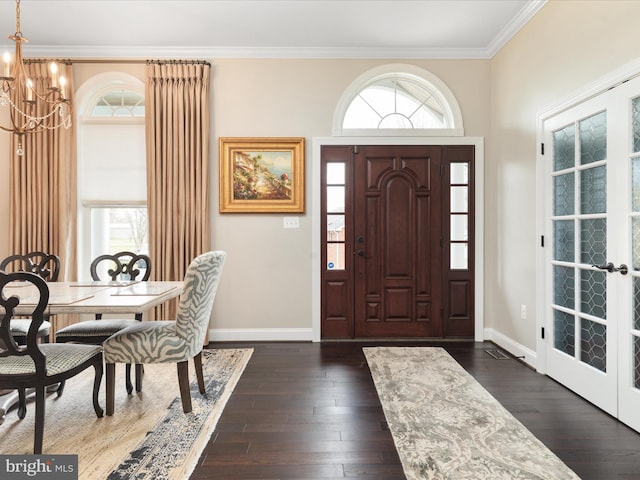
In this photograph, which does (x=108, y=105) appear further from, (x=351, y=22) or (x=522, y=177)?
(x=522, y=177)

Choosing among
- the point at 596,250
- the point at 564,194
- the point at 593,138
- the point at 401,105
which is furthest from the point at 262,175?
the point at 596,250

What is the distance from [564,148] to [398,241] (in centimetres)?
173

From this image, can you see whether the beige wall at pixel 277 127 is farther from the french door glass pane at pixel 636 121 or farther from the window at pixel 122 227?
the french door glass pane at pixel 636 121

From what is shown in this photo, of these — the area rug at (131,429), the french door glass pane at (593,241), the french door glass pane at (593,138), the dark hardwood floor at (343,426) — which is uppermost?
the french door glass pane at (593,138)

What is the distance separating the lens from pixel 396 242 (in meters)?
4.18

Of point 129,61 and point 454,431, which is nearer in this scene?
point 454,431

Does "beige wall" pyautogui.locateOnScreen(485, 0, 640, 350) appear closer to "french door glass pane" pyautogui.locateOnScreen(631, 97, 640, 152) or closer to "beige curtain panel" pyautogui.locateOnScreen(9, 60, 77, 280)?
"french door glass pane" pyautogui.locateOnScreen(631, 97, 640, 152)

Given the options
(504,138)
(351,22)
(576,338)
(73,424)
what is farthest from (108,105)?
(576,338)

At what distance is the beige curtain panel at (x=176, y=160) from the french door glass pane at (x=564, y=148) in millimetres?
3166

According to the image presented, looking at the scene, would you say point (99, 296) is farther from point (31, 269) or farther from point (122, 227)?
point (122, 227)

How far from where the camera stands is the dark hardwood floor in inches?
74.6

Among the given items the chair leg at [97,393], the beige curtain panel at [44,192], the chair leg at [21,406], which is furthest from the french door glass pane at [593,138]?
the beige curtain panel at [44,192]

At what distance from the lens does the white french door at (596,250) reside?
230cm

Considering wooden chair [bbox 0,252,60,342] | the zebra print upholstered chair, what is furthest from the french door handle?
wooden chair [bbox 0,252,60,342]
